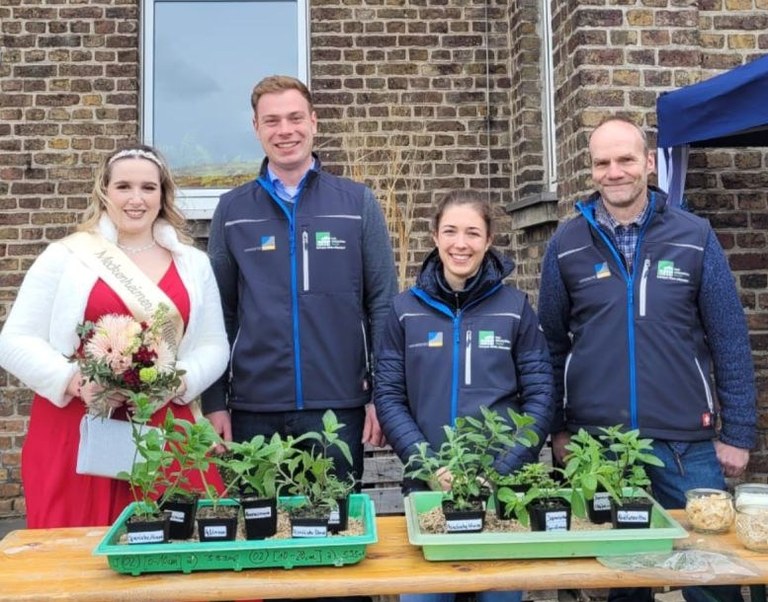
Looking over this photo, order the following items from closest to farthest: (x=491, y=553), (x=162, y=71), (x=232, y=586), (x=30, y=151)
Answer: (x=232, y=586)
(x=491, y=553)
(x=30, y=151)
(x=162, y=71)

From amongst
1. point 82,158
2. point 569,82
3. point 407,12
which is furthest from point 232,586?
point 407,12

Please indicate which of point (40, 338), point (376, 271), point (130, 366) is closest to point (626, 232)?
point (376, 271)

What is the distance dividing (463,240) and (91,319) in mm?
1173

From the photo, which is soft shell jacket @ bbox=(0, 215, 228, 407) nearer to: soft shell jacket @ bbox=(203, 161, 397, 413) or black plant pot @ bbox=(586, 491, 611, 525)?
soft shell jacket @ bbox=(203, 161, 397, 413)

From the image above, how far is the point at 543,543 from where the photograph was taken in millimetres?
1984

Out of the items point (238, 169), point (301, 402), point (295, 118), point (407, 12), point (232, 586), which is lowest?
point (232, 586)

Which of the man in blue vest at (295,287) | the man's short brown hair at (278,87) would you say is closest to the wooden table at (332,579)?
the man in blue vest at (295,287)

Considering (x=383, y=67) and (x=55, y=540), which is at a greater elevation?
(x=383, y=67)

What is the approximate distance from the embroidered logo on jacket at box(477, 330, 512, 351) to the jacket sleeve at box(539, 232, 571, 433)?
36 centimetres

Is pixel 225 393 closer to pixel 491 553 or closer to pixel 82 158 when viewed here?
pixel 491 553

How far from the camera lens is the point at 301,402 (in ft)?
9.71

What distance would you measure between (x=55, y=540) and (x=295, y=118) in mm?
1520

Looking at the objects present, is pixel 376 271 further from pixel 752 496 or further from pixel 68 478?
pixel 752 496

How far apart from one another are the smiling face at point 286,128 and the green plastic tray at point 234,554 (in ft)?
4.81
